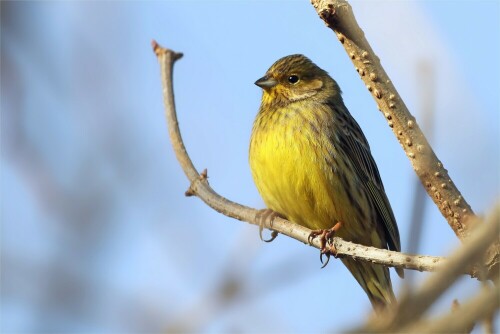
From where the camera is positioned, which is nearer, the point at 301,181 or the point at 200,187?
the point at 200,187

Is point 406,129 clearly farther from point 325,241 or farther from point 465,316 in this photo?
point 465,316

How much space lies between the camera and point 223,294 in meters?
3.02

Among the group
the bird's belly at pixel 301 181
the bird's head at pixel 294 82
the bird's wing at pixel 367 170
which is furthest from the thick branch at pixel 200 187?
the bird's head at pixel 294 82

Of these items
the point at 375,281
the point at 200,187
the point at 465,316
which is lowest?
the point at 465,316

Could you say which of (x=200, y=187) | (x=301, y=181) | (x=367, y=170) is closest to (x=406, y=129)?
(x=200, y=187)

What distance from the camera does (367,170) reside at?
24.8 feet

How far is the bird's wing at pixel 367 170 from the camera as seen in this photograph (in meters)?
7.39

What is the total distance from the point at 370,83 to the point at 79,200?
83.0 inches

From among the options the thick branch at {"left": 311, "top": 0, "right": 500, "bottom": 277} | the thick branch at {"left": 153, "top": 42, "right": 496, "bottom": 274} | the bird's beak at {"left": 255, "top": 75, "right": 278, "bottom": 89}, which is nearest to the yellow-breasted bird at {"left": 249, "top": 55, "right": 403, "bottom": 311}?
the bird's beak at {"left": 255, "top": 75, "right": 278, "bottom": 89}

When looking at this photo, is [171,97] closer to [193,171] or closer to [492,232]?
[193,171]

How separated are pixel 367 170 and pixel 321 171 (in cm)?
89

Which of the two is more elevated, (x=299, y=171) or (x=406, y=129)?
(x=299, y=171)

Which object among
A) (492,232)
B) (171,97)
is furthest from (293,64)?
(492,232)

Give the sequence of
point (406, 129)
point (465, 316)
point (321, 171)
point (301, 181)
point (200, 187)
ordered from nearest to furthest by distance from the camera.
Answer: point (465, 316) < point (406, 129) < point (200, 187) < point (301, 181) < point (321, 171)
